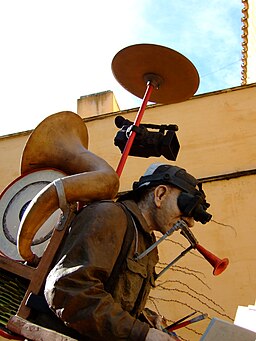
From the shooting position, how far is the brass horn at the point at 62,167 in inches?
96.0

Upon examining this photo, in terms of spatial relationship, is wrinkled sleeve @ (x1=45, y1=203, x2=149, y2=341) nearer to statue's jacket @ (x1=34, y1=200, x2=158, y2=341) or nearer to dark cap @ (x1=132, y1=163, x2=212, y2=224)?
statue's jacket @ (x1=34, y1=200, x2=158, y2=341)

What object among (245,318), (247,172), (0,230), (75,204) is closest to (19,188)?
(0,230)

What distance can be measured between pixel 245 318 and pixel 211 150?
5.19 metres

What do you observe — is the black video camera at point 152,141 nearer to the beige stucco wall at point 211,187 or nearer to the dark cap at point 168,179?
the dark cap at point 168,179

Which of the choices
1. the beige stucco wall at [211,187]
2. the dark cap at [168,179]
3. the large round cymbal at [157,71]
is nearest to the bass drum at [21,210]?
the dark cap at [168,179]

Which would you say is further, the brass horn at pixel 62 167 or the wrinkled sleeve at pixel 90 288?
the brass horn at pixel 62 167

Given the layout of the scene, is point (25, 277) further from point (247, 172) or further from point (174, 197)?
point (247, 172)

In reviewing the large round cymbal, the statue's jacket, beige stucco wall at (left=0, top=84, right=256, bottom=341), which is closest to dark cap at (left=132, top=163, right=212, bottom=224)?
the statue's jacket

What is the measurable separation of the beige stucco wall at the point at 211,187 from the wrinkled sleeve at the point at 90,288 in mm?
4342

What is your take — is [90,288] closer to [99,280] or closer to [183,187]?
[99,280]

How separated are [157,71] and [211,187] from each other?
4.54 metres

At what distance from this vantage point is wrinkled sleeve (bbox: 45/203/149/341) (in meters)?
2.16

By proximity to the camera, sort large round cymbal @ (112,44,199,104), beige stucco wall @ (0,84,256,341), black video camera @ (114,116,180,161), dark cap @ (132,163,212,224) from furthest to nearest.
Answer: beige stucco wall @ (0,84,256,341) → large round cymbal @ (112,44,199,104) → black video camera @ (114,116,180,161) → dark cap @ (132,163,212,224)

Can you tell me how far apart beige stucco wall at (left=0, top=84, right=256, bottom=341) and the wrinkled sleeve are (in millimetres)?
4342
